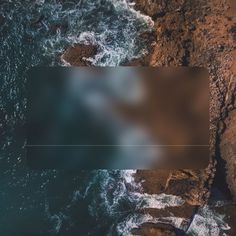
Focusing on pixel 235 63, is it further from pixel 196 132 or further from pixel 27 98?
pixel 27 98

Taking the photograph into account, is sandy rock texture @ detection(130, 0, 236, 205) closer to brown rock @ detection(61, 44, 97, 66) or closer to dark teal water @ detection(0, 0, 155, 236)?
dark teal water @ detection(0, 0, 155, 236)

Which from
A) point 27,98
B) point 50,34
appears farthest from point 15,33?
point 27,98

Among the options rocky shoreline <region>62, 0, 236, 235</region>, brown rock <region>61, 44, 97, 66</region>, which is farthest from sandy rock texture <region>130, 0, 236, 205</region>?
brown rock <region>61, 44, 97, 66</region>

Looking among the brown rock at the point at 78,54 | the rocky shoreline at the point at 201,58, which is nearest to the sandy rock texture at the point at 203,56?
the rocky shoreline at the point at 201,58
